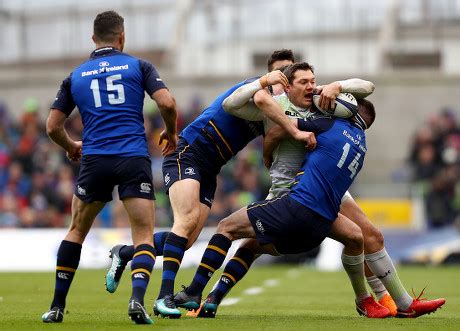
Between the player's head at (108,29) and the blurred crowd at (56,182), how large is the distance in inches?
580

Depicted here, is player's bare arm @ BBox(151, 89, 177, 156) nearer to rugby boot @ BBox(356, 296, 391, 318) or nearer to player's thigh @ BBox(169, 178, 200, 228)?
player's thigh @ BBox(169, 178, 200, 228)

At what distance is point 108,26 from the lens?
9.28 meters

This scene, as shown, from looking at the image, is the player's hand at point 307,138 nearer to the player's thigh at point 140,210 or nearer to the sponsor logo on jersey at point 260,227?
the sponsor logo on jersey at point 260,227

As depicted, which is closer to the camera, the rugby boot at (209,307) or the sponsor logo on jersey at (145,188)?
the sponsor logo on jersey at (145,188)

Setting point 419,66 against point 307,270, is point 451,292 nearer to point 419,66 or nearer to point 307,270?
point 307,270

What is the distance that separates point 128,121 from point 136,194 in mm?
560

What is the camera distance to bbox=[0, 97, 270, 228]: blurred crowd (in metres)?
24.8

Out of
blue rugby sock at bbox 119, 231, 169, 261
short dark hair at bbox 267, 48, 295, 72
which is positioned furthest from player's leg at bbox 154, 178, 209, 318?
short dark hair at bbox 267, 48, 295, 72

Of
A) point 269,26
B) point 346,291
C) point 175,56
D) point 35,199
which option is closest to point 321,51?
point 269,26

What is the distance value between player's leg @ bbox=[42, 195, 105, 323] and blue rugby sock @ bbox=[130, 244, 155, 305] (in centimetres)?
48

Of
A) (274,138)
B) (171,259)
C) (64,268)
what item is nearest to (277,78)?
(274,138)

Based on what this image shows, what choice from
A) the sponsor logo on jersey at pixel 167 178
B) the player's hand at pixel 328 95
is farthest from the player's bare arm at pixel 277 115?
the sponsor logo on jersey at pixel 167 178

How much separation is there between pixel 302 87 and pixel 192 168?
3.78 ft

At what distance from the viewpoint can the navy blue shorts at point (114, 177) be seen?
9.16 meters
